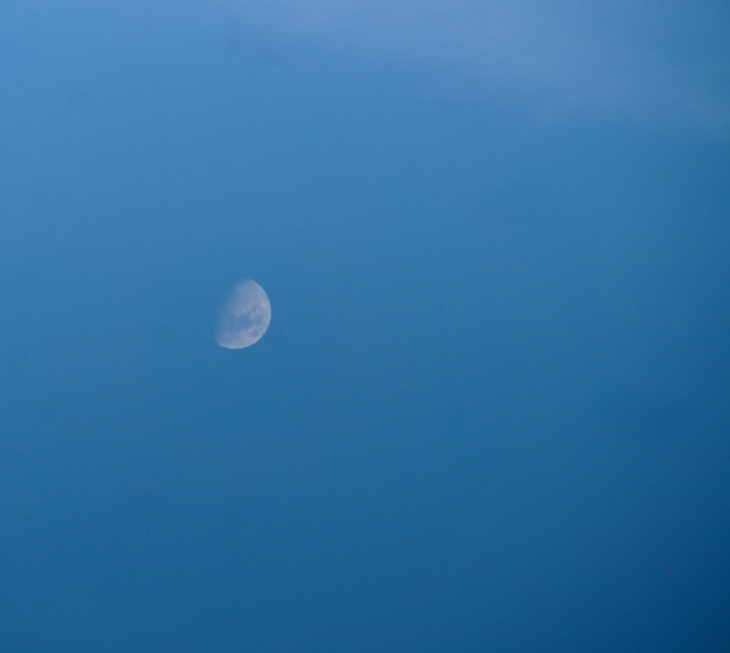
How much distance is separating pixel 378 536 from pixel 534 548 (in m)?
0.75

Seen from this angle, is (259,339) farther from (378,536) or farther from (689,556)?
(689,556)

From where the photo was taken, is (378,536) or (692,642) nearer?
(378,536)

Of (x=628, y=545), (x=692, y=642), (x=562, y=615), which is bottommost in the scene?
(x=692, y=642)

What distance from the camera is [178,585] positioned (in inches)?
104

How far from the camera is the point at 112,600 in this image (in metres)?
2.62

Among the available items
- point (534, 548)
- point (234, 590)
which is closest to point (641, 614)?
point (534, 548)

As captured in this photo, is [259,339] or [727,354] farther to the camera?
[727,354]

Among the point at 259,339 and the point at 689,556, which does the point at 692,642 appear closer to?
the point at 689,556

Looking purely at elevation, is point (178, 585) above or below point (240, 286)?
below

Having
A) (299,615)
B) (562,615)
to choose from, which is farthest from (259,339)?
(562,615)

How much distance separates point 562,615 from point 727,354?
4.98ft

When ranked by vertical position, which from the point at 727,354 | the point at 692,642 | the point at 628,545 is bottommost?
the point at 692,642

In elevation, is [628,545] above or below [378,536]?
below

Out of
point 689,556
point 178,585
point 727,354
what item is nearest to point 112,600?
point 178,585
